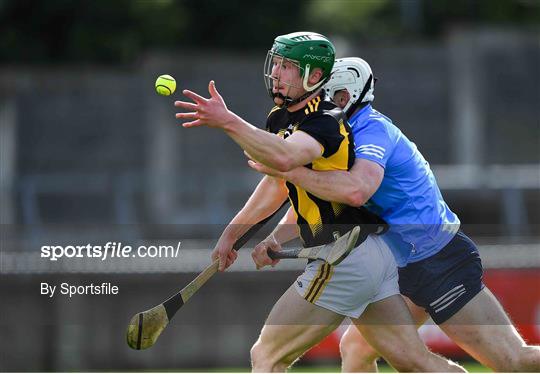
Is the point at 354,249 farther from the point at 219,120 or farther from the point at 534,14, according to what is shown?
the point at 534,14

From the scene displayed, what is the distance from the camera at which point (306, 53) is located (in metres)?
7.46

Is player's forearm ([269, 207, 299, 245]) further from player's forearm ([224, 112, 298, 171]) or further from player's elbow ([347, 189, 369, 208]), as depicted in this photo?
player's forearm ([224, 112, 298, 171])

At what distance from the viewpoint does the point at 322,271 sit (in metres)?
7.35

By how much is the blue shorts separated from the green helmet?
1.27 meters

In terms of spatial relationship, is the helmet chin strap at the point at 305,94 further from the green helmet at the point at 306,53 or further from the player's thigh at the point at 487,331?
the player's thigh at the point at 487,331

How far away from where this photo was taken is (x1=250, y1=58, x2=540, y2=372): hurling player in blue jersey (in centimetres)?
770


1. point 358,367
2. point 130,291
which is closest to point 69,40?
point 130,291

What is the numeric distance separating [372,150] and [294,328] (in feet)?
3.47

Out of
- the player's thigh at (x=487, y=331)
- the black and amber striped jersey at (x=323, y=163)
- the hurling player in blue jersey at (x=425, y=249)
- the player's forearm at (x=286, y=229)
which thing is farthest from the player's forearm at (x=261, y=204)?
the player's thigh at (x=487, y=331)

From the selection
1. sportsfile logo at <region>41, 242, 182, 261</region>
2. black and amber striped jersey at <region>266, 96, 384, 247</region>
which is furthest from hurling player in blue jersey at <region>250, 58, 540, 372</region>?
sportsfile logo at <region>41, 242, 182, 261</region>

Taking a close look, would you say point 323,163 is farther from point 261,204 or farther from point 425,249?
point 425,249

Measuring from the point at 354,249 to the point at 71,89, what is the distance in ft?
62.1

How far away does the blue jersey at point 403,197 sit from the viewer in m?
7.57

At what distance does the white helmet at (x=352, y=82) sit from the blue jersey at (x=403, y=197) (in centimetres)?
7
